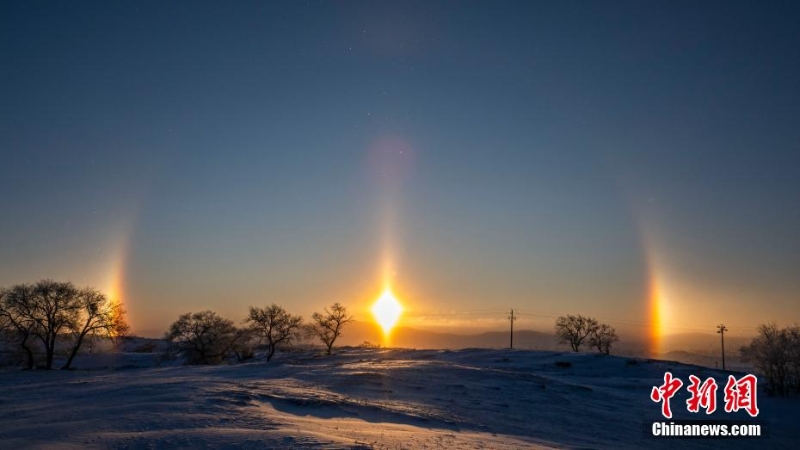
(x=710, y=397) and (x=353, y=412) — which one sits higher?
(x=353, y=412)

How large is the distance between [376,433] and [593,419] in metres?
17.1

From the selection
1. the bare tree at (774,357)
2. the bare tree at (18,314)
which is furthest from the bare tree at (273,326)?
the bare tree at (774,357)

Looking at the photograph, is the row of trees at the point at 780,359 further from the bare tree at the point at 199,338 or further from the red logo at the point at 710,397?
the bare tree at the point at 199,338

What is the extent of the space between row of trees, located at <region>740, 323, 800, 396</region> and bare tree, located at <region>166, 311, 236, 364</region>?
222 feet

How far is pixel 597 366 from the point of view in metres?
59.1

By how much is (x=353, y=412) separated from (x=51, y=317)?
179ft

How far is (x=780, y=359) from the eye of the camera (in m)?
44.8

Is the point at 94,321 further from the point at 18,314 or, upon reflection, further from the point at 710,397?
the point at 710,397

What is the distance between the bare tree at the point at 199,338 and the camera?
71188 millimetres

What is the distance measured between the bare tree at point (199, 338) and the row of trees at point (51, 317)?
9104 mm

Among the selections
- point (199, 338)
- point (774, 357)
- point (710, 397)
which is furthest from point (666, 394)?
point (199, 338)

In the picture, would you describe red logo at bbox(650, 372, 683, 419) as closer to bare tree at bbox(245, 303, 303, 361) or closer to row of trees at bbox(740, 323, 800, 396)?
row of trees at bbox(740, 323, 800, 396)

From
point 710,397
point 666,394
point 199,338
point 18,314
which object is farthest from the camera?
point 199,338

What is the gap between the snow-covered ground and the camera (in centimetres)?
1530
